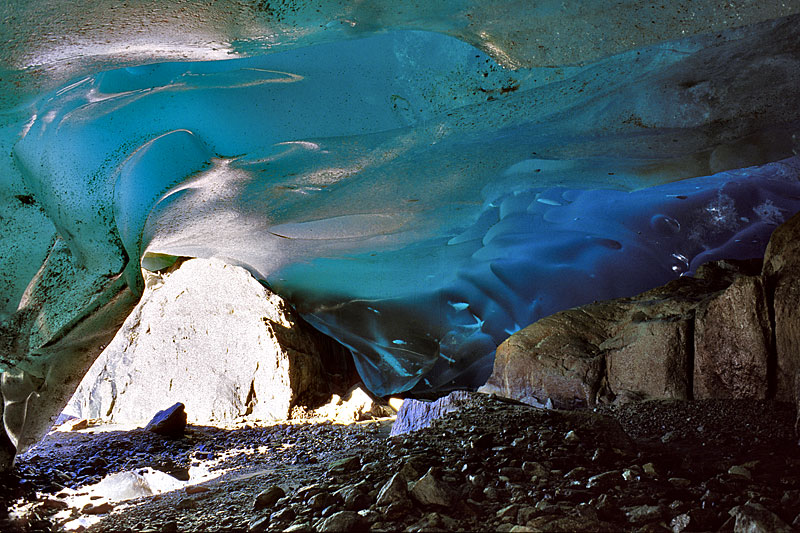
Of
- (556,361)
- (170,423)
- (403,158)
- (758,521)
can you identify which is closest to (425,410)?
(403,158)

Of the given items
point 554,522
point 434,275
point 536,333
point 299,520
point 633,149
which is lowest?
point 536,333

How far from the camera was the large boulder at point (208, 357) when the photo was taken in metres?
6.70

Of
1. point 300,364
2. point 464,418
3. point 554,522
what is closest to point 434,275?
point 300,364

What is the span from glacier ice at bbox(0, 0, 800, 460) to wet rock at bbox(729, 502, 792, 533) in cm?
202

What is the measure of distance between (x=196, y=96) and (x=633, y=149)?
3.10 m

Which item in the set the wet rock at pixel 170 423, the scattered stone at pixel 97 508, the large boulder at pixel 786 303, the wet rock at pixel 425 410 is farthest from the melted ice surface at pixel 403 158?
the wet rock at pixel 170 423

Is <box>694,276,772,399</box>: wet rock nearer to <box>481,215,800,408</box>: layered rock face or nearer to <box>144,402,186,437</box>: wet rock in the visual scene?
<box>481,215,800,408</box>: layered rock face

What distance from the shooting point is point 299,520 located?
1829 mm

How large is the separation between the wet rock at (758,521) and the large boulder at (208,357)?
564 centimetres

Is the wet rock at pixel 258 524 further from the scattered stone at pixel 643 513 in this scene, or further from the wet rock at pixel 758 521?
the wet rock at pixel 758 521

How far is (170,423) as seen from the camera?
542 cm

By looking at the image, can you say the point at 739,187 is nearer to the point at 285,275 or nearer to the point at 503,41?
the point at 503,41

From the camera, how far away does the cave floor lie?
1691 millimetres

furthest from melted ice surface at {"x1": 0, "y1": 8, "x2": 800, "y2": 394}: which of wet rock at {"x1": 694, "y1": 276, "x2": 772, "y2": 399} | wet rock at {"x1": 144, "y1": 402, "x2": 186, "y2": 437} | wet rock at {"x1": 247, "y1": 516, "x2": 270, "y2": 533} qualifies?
wet rock at {"x1": 247, "y1": 516, "x2": 270, "y2": 533}
